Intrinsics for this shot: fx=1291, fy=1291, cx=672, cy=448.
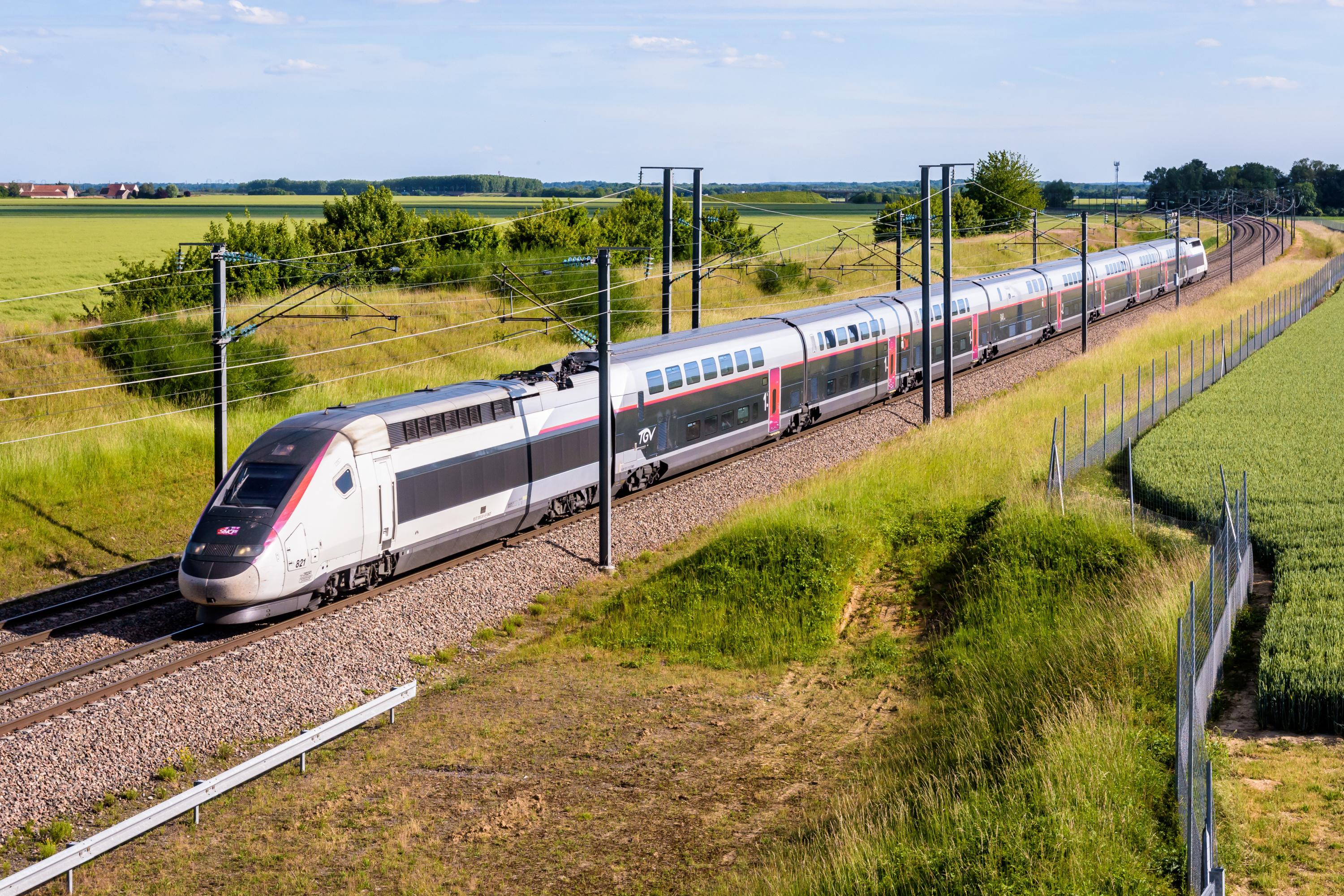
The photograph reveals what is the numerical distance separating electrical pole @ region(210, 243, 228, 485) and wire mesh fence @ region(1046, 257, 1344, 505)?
53.1 ft

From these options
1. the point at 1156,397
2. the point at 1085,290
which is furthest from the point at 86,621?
the point at 1085,290

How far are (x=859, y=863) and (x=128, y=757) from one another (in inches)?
371

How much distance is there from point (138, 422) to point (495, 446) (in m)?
13.5

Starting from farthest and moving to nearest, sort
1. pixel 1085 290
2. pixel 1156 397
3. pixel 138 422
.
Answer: pixel 1085 290, pixel 1156 397, pixel 138 422

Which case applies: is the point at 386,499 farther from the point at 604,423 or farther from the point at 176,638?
the point at 604,423

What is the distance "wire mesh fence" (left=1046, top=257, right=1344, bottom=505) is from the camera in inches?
1077

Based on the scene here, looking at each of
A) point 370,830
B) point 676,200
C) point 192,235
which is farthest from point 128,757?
point 192,235

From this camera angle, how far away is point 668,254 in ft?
116

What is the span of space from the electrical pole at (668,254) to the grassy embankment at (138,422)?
6.83 m

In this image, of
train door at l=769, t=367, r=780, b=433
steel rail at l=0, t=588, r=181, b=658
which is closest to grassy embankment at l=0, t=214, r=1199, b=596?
steel rail at l=0, t=588, r=181, b=658

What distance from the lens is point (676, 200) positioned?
104438 millimetres

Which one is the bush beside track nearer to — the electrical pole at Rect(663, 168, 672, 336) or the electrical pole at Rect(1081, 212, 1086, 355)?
the electrical pole at Rect(1081, 212, 1086, 355)

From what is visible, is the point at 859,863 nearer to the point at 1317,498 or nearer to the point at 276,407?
the point at 1317,498

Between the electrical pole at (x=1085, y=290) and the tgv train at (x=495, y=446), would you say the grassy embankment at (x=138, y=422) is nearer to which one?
the tgv train at (x=495, y=446)
